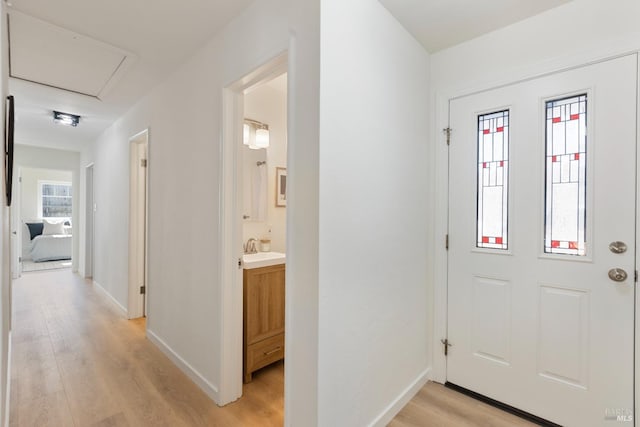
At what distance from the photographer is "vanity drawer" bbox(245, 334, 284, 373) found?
85.8 inches

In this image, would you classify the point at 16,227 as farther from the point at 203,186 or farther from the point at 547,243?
the point at 547,243

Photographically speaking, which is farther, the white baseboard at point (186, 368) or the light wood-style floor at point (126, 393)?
the white baseboard at point (186, 368)

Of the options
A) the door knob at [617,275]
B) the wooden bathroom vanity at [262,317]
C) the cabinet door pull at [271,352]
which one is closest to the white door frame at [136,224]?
the wooden bathroom vanity at [262,317]

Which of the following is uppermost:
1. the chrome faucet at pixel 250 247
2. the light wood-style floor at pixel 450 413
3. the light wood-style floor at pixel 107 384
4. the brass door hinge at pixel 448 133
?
the brass door hinge at pixel 448 133

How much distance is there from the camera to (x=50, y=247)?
690 cm

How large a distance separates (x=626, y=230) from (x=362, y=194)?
1403 millimetres

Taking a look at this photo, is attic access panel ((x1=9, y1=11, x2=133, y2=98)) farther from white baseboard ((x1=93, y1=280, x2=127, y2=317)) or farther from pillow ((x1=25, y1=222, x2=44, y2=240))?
pillow ((x1=25, y1=222, x2=44, y2=240))

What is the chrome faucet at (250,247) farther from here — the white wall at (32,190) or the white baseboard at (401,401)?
the white wall at (32,190)

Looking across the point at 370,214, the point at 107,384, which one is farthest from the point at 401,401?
the point at 107,384

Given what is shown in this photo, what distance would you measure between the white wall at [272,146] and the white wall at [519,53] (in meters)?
1.53

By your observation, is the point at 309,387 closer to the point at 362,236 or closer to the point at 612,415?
the point at 362,236

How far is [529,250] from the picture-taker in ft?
6.11

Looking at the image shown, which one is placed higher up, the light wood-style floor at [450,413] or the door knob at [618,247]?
the door knob at [618,247]

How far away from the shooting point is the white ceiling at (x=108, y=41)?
177cm
